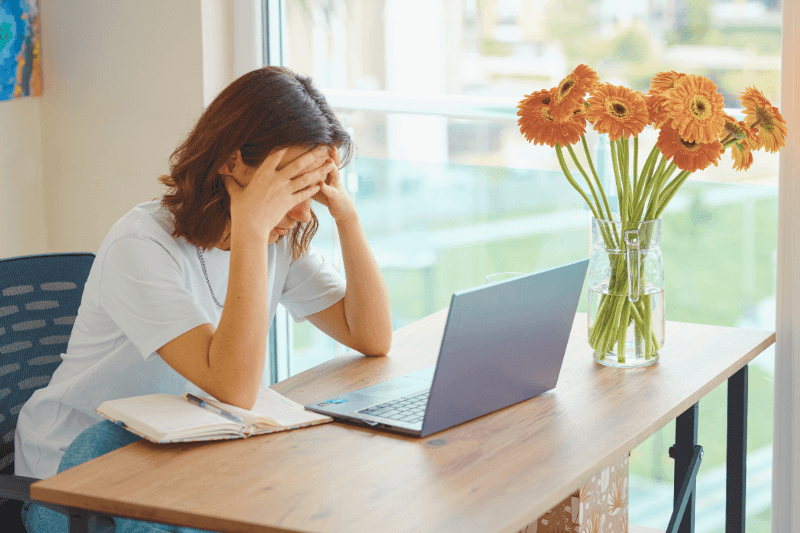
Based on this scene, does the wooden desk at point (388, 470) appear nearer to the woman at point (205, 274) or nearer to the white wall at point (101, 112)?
the woman at point (205, 274)

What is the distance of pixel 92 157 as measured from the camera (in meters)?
2.62

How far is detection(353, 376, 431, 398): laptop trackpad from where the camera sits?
1354 mm

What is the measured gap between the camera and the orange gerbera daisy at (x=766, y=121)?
141cm

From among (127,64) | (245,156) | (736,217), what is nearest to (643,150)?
(736,217)

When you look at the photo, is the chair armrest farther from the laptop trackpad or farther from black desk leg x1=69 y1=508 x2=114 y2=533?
the laptop trackpad

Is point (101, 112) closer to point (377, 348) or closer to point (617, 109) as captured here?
point (377, 348)

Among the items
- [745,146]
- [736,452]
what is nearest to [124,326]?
[745,146]

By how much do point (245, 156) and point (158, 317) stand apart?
0.96ft

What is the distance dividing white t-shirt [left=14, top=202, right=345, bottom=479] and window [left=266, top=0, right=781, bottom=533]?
0.90 meters

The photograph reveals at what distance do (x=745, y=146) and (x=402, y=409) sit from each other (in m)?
0.68

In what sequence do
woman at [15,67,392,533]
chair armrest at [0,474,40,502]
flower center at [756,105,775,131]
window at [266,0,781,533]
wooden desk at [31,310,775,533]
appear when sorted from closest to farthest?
1. wooden desk at [31,310,775,533]
2. chair armrest at [0,474,40,502]
3. woman at [15,67,392,533]
4. flower center at [756,105,775,131]
5. window at [266,0,781,533]

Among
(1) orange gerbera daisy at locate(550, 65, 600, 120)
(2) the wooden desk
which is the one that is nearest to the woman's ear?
(2) the wooden desk

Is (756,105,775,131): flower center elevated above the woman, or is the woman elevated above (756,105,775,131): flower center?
(756,105,775,131): flower center

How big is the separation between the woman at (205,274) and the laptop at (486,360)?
0.19 m
